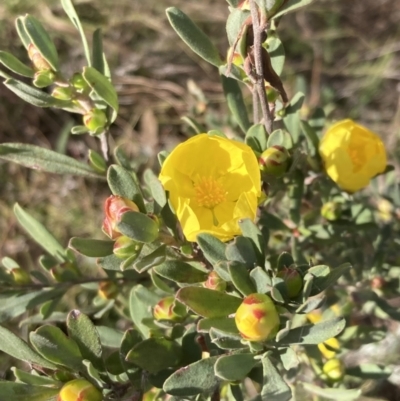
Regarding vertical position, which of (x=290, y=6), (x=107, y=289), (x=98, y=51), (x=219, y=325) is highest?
(x=290, y=6)

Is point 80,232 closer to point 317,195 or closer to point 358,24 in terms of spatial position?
point 317,195

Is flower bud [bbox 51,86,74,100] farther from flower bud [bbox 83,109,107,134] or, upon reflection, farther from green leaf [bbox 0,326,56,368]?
green leaf [bbox 0,326,56,368]

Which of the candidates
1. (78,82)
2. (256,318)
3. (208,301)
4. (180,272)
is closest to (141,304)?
(180,272)

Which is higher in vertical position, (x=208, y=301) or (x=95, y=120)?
(x=95, y=120)

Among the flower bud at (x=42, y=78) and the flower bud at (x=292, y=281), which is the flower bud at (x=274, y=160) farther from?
the flower bud at (x=42, y=78)

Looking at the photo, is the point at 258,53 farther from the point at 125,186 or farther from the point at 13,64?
the point at 13,64

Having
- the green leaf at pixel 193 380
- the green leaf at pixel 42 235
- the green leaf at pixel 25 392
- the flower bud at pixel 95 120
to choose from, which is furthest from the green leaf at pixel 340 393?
the flower bud at pixel 95 120

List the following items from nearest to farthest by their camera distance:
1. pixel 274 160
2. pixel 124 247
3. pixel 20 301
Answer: pixel 124 247 < pixel 274 160 < pixel 20 301
